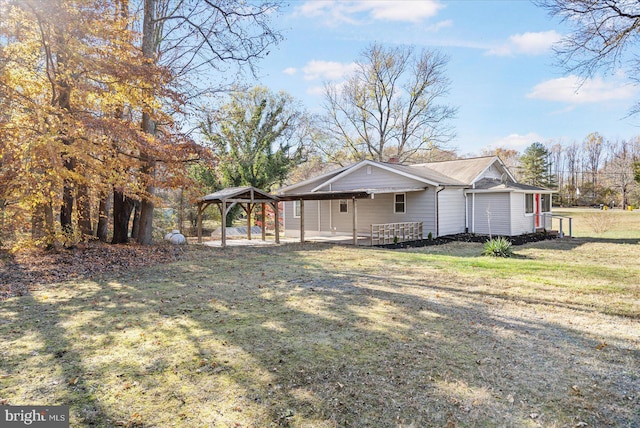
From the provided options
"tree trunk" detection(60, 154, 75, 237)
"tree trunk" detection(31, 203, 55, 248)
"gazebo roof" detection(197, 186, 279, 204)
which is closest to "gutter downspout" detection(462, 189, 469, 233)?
"gazebo roof" detection(197, 186, 279, 204)

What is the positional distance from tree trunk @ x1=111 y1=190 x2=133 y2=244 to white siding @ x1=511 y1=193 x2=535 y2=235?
15.9 metres

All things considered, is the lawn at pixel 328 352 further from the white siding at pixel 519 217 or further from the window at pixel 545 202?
the window at pixel 545 202

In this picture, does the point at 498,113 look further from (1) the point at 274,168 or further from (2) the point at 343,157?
(1) the point at 274,168

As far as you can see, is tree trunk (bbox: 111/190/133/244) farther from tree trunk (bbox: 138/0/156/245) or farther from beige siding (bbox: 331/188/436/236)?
beige siding (bbox: 331/188/436/236)

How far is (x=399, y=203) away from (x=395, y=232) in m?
2.11

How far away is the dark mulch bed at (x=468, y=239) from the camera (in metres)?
14.6

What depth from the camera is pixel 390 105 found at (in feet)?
104

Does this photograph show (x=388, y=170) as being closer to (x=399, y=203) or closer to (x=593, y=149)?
(x=399, y=203)

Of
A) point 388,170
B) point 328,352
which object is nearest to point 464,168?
point 388,170

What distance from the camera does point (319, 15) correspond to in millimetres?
13898

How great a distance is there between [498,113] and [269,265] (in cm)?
3727

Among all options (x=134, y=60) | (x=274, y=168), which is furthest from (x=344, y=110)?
(x=134, y=60)

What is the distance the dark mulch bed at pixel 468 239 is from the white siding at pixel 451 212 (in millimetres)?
371

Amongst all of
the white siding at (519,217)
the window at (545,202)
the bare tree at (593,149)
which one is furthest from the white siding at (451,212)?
the bare tree at (593,149)
